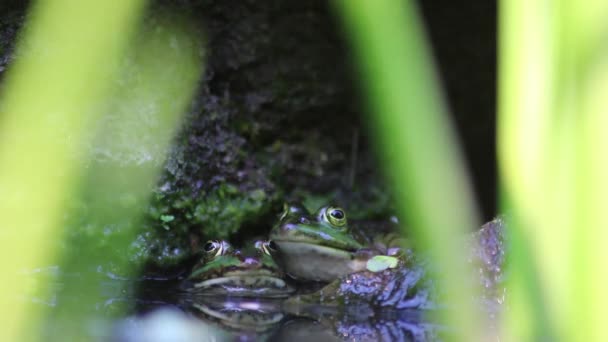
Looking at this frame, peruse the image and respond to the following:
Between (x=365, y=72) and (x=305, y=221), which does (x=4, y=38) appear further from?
(x=365, y=72)

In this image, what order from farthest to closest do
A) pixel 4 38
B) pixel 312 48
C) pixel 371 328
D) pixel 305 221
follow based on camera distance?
pixel 312 48 < pixel 305 221 < pixel 4 38 < pixel 371 328

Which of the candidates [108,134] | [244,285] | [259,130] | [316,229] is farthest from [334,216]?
[108,134]

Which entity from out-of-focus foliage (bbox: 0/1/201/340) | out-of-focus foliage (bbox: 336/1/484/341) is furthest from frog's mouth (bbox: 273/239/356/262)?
out-of-focus foliage (bbox: 336/1/484/341)

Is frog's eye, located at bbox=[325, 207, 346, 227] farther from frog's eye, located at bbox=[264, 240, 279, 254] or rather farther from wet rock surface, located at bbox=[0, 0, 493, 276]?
wet rock surface, located at bbox=[0, 0, 493, 276]

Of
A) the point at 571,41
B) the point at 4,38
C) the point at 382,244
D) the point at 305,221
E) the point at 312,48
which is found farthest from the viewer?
the point at 312,48

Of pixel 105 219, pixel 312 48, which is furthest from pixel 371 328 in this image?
pixel 312 48

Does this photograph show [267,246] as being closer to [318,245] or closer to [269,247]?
[269,247]

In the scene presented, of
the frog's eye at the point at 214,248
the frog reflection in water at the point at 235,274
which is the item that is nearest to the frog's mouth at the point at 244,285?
the frog reflection in water at the point at 235,274
